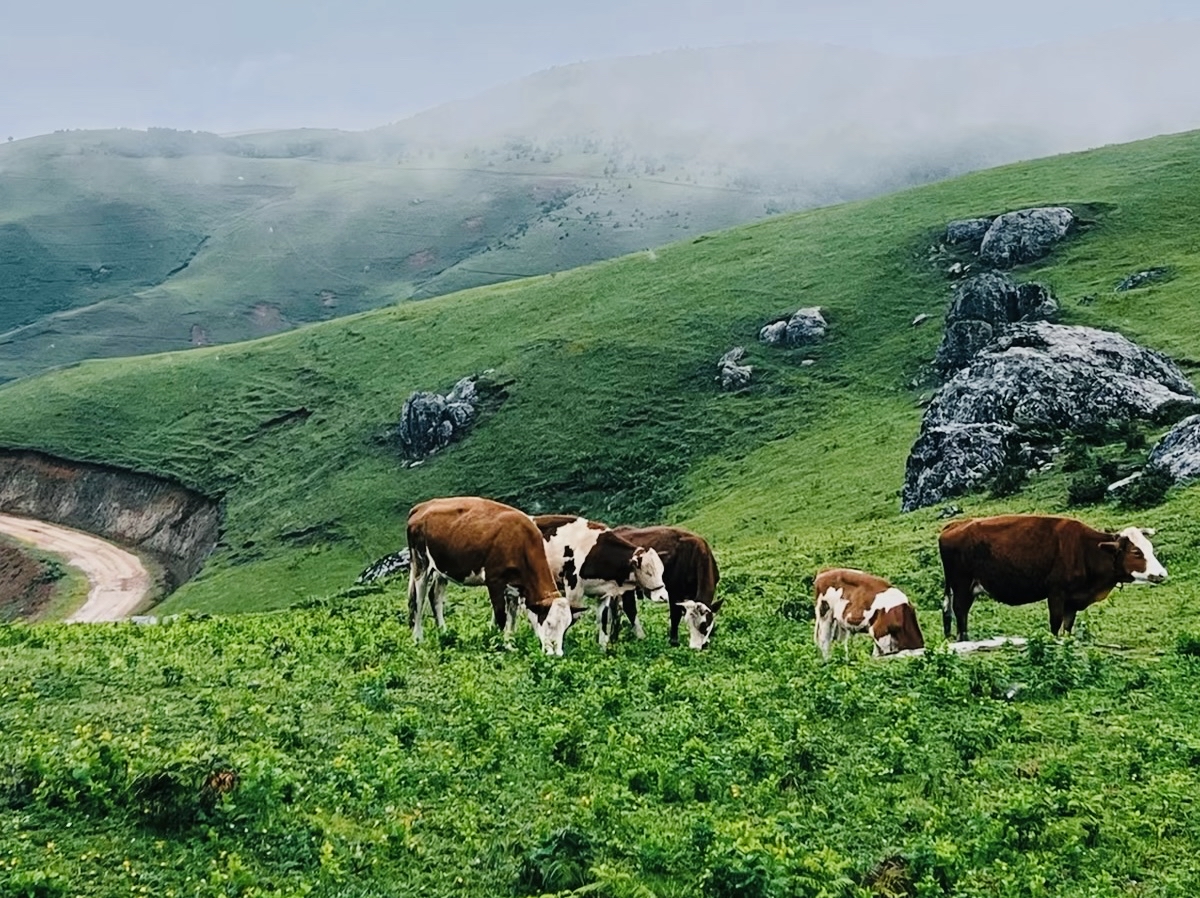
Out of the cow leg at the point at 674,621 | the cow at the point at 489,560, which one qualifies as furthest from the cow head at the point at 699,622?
the cow at the point at 489,560

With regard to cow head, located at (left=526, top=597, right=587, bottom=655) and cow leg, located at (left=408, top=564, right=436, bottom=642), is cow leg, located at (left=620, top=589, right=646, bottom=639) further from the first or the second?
cow leg, located at (left=408, top=564, right=436, bottom=642)

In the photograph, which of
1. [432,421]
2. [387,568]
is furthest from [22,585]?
[387,568]

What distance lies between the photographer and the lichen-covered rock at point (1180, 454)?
37.6 meters

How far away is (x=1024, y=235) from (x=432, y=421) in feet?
182

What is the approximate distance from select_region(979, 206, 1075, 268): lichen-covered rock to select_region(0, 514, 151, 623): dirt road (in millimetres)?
77293

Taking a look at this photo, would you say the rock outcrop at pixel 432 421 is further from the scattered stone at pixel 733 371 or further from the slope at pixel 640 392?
the scattered stone at pixel 733 371

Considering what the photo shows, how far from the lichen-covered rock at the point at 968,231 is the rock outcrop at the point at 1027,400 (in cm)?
4405

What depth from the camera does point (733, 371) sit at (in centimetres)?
8738

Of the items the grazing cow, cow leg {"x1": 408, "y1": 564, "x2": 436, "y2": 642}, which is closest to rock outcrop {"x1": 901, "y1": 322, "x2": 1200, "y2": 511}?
the grazing cow

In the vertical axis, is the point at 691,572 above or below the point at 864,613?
above

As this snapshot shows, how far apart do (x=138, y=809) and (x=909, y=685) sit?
11403 mm

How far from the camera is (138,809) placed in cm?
1003

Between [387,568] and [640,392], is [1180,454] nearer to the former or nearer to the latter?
[387,568]

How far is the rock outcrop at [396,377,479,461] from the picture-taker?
91.8m
